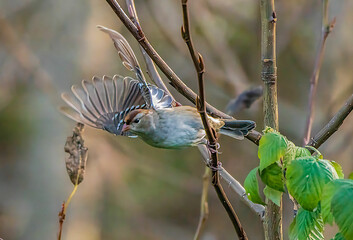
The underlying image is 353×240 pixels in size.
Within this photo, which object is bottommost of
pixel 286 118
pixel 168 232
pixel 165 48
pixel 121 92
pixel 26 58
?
pixel 121 92

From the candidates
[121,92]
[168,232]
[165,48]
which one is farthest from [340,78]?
[121,92]

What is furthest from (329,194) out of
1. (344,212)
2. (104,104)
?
(104,104)

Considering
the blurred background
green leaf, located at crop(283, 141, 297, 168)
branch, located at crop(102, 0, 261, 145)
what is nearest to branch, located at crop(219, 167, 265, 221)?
branch, located at crop(102, 0, 261, 145)

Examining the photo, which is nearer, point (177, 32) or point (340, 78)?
point (340, 78)

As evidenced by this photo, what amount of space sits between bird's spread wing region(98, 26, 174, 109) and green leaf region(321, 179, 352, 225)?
148 cm

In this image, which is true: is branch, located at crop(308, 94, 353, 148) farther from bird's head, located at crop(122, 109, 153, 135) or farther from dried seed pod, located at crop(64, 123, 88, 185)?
bird's head, located at crop(122, 109, 153, 135)

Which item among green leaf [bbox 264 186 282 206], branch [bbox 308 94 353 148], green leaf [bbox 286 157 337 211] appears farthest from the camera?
branch [bbox 308 94 353 148]

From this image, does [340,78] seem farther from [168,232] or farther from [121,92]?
[121,92]

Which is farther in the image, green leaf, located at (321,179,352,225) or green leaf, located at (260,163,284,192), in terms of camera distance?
green leaf, located at (260,163,284,192)

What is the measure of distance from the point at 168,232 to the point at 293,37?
161 inches

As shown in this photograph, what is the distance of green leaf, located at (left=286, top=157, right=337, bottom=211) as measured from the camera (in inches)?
57.1

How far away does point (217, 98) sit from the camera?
9.16 meters

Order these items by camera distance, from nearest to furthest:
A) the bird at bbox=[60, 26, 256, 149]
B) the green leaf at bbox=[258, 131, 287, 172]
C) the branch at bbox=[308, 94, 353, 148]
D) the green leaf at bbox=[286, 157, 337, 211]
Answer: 1. the green leaf at bbox=[286, 157, 337, 211]
2. the green leaf at bbox=[258, 131, 287, 172]
3. the branch at bbox=[308, 94, 353, 148]
4. the bird at bbox=[60, 26, 256, 149]

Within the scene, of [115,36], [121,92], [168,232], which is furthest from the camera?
[168,232]
